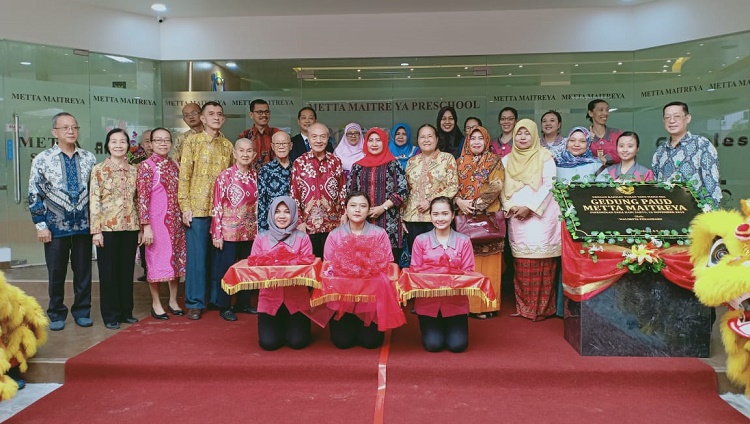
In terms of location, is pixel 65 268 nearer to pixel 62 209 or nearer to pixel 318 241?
pixel 62 209

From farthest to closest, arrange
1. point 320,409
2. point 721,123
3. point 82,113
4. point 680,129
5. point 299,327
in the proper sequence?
point 82,113 < point 721,123 < point 680,129 < point 299,327 < point 320,409

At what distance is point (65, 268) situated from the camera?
4008mm

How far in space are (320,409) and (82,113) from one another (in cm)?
520

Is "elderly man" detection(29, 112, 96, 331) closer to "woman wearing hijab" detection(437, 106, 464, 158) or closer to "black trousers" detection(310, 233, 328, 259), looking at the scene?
"black trousers" detection(310, 233, 328, 259)

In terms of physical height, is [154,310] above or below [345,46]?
below

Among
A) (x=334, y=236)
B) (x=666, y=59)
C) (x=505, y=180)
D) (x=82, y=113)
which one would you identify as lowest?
(x=334, y=236)

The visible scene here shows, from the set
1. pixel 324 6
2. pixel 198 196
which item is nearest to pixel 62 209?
pixel 198 196

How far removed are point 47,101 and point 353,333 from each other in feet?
16.0

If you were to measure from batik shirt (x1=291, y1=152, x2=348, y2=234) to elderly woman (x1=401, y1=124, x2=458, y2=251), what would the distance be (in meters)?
0.59

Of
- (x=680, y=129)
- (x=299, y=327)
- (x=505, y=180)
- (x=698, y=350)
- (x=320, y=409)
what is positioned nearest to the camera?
(x=320, y=409)

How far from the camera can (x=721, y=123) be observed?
582cm

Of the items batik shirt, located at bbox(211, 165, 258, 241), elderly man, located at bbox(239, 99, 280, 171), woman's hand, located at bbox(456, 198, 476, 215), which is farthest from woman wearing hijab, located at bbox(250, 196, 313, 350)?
elderly man, located at bbox(239, 99, 280, 171)

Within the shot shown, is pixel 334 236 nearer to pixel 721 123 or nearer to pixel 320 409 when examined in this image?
pixel 320 409

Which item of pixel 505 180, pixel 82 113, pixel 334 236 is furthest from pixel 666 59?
pixel 82 113
